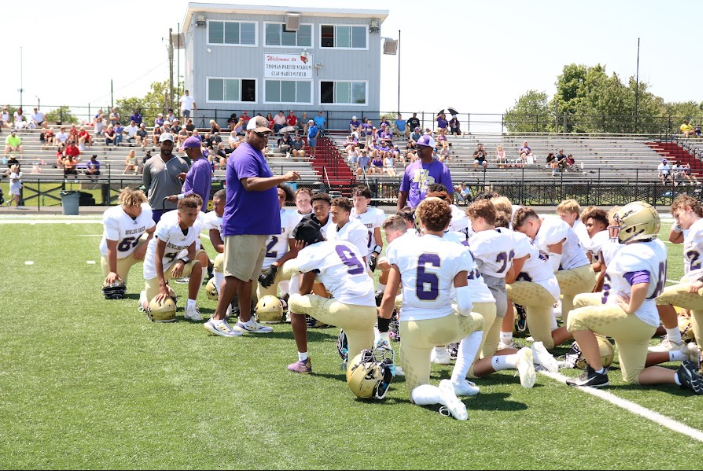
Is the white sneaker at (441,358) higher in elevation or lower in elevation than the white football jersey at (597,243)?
lower

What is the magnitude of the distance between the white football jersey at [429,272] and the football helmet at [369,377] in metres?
0.43

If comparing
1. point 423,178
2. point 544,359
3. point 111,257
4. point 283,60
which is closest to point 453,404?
point 544,359

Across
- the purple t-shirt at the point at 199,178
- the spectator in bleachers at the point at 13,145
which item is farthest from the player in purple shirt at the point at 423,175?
the spectator in bleachers at the point at 13,145

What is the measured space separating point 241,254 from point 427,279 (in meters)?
2.81

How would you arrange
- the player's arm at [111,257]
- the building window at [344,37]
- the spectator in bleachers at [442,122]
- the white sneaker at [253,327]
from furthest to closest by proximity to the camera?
the spectator in bleachers at [442,122] < the building window at [344,37] < the player's arm at [111,257] < the white sneaker at [253,327]

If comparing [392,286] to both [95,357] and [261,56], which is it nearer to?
[95,357]

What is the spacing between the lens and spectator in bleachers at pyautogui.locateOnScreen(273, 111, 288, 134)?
3722cm

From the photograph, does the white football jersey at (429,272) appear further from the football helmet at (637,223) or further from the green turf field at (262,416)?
the football helmet at (637,223)

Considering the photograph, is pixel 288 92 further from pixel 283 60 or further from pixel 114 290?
pixel 114 290

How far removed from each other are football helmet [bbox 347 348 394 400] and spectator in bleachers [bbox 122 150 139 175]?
28292 mm

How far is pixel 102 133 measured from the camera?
3722 centimetres

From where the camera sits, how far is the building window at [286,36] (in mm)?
39719

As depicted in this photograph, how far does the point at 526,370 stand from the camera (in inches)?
228

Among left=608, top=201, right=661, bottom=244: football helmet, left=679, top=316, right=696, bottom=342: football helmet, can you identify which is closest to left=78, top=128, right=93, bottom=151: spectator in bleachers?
left=679, top=316, right=696, bottom=342: football helmet
